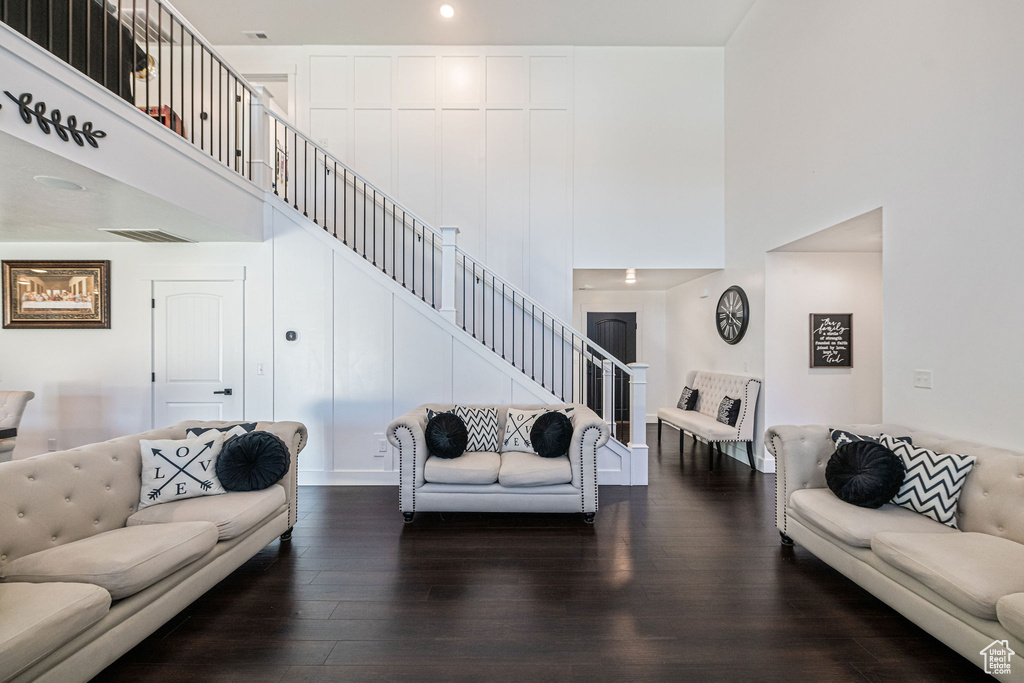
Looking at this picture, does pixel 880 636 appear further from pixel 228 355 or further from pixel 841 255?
pixel 228 355

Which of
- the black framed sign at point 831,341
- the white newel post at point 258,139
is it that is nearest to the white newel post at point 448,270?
the white newel post at point 258,139

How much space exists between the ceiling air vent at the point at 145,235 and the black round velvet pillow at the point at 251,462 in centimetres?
242

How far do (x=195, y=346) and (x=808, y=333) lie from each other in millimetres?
6533

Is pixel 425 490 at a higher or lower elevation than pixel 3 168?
lower

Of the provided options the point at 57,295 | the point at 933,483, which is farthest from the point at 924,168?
the point at 57,295

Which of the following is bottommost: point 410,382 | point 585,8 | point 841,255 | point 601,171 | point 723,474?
point 723,474

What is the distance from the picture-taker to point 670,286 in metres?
8.09

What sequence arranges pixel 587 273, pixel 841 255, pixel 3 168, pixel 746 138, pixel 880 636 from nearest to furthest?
pixel 880 636, pixel 3 168, pixel 841 255, pixel 746 138, pixel 587 273

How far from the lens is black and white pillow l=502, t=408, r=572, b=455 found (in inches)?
165

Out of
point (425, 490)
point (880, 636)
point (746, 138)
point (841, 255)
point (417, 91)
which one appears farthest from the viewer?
point (417, 91)

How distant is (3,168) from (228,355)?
2.45m

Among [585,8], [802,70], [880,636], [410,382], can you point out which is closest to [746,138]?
[802,70]

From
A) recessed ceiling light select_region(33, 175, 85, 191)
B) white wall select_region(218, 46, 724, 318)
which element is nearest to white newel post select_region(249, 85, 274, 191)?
white wall select_region(218, 46, 724, 318)

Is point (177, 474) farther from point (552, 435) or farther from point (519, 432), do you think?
point (552, 435)
